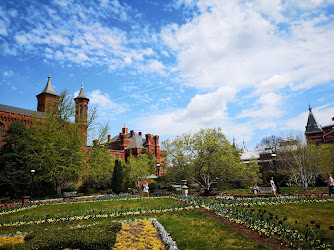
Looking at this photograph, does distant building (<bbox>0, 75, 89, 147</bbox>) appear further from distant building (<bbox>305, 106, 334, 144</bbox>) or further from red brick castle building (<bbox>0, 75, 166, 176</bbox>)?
distant building (<bbox>305, 106, 334, 144</bbox>)

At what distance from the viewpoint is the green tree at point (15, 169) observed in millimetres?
25875

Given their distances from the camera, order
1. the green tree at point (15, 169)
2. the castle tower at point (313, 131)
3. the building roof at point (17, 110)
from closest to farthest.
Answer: the green tree at point (15, 169), the building roof at point (17, 110), the castle tower at point (313, 131)

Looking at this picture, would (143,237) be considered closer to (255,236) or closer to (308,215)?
(255,236)

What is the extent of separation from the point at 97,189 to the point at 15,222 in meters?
23.9

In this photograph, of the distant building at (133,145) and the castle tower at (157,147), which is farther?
the castle tower at (157,147)

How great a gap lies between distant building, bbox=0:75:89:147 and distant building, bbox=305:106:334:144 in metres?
50.0

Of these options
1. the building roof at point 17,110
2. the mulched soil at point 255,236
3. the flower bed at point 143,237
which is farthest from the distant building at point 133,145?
the mulched soil at point 255,236

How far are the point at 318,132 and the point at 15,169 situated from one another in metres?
59.6

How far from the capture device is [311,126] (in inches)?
1999

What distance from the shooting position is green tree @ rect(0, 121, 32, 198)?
25.9 m

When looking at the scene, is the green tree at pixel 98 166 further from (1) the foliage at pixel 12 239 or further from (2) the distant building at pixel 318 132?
(2) the distant building at pixel 318 132

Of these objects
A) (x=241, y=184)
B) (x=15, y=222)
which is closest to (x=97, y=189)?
(x=241, y=184)

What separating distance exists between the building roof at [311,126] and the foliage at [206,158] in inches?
1447

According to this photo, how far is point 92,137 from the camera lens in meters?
28.7
